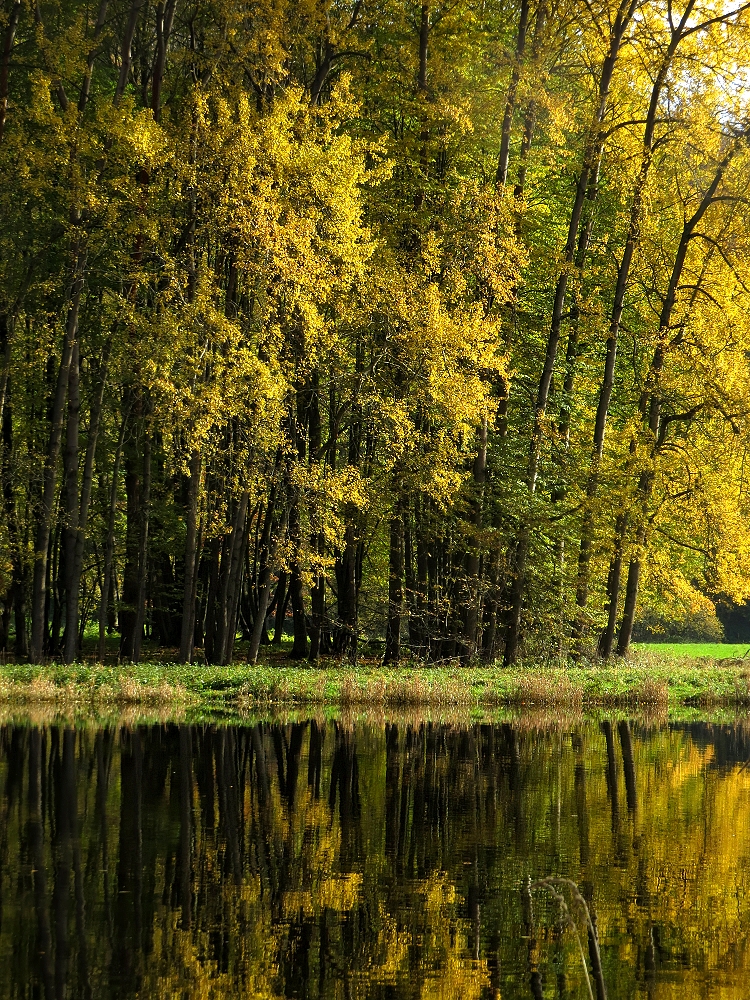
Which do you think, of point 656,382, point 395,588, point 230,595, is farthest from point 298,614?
point 656,382

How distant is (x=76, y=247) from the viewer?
25297 millimetres

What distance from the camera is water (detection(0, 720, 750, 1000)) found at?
24.8 ft

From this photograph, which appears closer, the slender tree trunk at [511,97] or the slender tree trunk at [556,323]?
the slender tree trunk at [511,97]

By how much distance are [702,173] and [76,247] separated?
15389 mm

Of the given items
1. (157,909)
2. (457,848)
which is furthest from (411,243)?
(157,909)

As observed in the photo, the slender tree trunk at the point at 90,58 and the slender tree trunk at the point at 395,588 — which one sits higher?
the slender tree trunk at the point at 90,58

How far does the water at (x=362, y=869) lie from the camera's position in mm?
7562

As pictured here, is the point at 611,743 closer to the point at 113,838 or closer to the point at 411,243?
the point at 113,838

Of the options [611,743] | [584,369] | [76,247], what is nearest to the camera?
[611,743]

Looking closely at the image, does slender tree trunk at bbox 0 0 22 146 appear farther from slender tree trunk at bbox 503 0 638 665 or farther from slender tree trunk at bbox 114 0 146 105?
slender tree trunk at bbox 503 0 638 665

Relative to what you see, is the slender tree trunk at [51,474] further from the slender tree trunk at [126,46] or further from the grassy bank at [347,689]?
the slender tree trunk at [126,46]

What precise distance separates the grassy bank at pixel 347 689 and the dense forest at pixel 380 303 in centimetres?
216

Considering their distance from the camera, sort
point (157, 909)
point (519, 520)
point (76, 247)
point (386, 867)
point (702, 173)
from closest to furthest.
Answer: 1. point (157, 909)
2. point (386, 867)
3. point (76, 247)
4. point (519, 520)
5. point (702, 173)

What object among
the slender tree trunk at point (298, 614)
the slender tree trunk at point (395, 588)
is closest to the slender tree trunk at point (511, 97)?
the slender tree trunk at point (395, 588)
